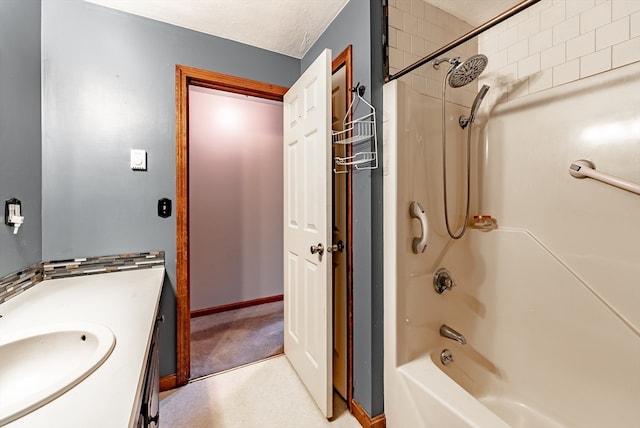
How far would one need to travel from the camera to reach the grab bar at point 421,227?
1205mm

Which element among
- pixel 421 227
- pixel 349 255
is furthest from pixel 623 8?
pixel 349 255

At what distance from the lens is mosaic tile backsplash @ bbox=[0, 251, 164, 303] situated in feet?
3.81

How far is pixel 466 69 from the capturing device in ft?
4.00

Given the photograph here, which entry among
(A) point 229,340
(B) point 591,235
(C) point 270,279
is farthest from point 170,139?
(B) point 591,235

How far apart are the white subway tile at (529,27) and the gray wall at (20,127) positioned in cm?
250

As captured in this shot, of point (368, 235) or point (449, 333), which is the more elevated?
point (368, 235)

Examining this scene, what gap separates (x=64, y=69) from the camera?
1438mm

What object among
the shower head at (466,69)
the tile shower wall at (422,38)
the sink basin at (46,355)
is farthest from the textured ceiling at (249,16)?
the sink basin at (46,355)

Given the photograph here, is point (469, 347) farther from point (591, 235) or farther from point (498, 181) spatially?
point (498, 181)

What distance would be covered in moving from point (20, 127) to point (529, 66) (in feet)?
8.57

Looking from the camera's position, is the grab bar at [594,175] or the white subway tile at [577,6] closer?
the grab bar at [594,175]

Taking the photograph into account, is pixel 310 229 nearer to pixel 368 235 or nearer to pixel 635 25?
pixel 368 235

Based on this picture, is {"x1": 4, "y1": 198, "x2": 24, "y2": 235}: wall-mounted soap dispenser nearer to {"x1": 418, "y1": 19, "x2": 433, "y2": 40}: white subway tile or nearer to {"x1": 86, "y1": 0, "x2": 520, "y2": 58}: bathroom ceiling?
{"x1": 86, "y1": 0, "x2": 520, "y2": 58}: bathroom ceiling

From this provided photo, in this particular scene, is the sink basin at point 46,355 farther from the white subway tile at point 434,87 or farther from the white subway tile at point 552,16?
the white subway tile at point 552,16
